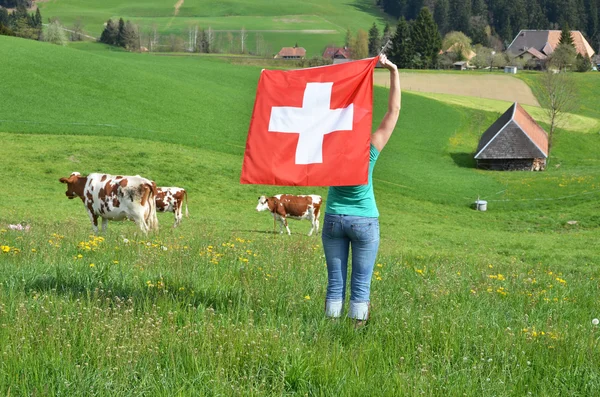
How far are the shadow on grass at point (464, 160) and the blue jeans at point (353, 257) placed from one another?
5414 centimetres

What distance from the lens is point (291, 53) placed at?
17675 cm

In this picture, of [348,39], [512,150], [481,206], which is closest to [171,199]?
[481,206]

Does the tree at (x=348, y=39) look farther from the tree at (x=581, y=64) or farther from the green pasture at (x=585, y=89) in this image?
the green pasture at (x=585, y=89)

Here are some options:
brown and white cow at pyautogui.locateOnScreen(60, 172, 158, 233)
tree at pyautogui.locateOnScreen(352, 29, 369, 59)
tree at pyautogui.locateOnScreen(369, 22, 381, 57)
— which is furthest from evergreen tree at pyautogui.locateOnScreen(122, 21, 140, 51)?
brown and white cow at pyautogui.locateOnScreen(60, 172, 158, 233)

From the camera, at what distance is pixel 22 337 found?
5387 millimetres

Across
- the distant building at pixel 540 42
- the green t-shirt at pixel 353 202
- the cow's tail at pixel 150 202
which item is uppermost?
the distant building at pixel 540 42

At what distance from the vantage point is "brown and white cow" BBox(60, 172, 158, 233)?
731 inches

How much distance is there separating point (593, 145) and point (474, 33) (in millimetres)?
123606

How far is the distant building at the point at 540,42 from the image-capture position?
575 ft

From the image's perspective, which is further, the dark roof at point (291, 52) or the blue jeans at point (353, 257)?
the dark roof at point (291, 52)

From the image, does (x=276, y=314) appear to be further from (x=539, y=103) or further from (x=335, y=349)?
(x=539, y=103)

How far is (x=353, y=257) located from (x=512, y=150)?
55350 mm

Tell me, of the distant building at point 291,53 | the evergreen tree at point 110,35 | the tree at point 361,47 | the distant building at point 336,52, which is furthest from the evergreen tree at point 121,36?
the tree at point 361,47

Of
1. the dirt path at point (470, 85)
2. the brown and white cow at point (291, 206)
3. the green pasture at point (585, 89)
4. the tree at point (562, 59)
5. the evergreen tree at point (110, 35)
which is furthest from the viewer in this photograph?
the evergreen tree at point (110, 35)
